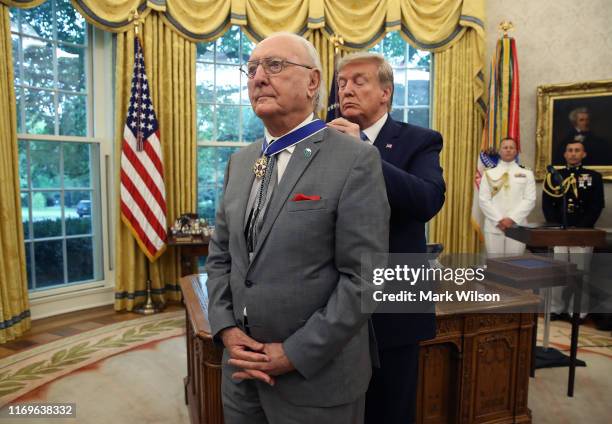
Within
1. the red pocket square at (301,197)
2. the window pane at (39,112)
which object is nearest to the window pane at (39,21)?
the window pane at (39,112)

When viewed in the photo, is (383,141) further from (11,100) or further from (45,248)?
(45,248)

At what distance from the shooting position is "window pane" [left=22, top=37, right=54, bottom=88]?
4.33 m

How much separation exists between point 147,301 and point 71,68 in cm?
241

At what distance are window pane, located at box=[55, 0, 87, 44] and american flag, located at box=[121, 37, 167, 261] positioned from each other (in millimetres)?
652

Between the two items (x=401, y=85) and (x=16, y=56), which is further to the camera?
(x=401, y=85)

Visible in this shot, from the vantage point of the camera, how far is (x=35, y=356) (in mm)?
3484

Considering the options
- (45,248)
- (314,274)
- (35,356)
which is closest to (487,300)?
(314,274)

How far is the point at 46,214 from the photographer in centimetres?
456

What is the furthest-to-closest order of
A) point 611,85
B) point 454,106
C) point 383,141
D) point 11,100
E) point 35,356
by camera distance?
point 454,106
point 611,85
point 11,100
point 35,356
point 383,141

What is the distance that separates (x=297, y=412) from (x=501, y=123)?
4.86 meters

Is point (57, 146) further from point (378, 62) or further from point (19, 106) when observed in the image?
point (378, 62)

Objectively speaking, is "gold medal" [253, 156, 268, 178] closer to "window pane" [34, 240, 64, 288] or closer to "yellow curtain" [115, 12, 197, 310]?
"yellow curtain" [115, 12, 197, 310]

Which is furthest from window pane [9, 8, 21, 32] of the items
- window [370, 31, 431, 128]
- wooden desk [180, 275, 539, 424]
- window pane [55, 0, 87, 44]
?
window [370, 31, 431, 128]

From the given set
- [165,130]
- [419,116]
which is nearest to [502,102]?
[419,116]
